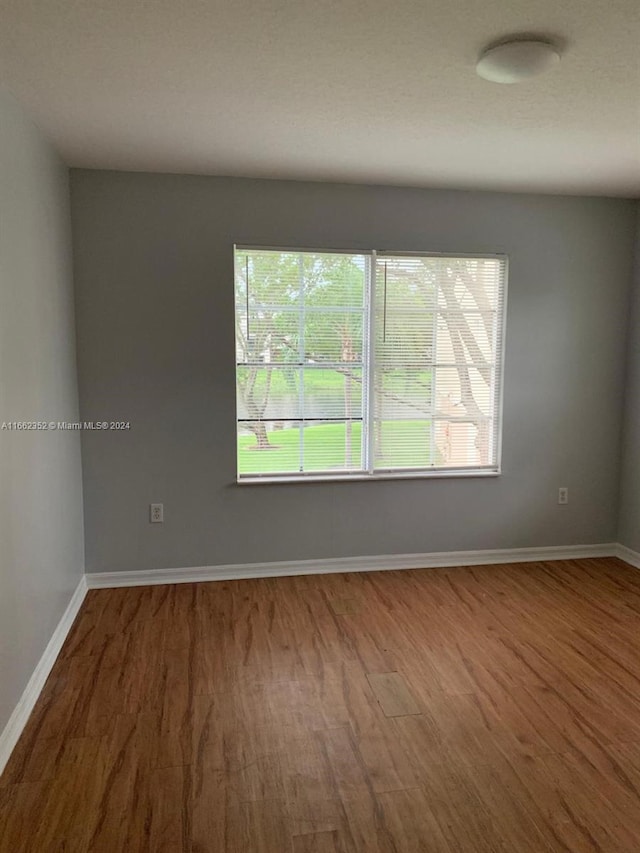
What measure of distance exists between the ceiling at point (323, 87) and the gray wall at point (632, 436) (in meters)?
1.03

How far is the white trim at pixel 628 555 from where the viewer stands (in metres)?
3.90

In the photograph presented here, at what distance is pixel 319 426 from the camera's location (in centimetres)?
366

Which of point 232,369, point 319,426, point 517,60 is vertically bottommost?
point 319,426

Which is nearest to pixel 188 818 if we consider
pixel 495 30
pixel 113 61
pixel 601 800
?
pixel 601 800

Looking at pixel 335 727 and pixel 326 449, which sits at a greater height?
pixel 326 449

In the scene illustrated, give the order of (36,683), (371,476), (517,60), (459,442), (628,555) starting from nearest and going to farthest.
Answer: (517,60) < (36,683) < (371,476) < (459,442) < (628,555)

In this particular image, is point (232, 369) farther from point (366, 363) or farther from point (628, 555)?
point (628, 555)

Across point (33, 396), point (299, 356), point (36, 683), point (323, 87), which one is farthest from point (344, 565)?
point (323, 87)

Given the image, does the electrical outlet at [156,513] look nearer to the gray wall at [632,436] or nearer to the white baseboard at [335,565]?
the white baseboard at [335,565]

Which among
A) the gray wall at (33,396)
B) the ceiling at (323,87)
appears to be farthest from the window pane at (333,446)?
the ceiling at (323,87)

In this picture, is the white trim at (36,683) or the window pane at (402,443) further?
the window pane at (402,443)

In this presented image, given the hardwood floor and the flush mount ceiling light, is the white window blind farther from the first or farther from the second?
the flush mount ceiling light

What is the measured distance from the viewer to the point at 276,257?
11.4 ft

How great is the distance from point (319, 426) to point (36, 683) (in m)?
2.03
